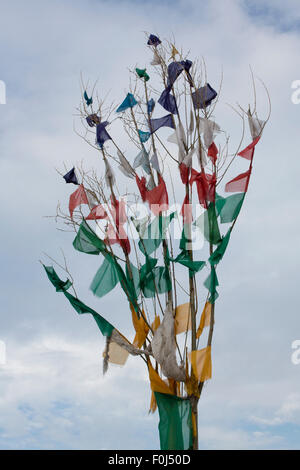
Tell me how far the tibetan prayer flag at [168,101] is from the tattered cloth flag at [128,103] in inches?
7.1

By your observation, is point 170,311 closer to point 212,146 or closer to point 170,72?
point 212,146

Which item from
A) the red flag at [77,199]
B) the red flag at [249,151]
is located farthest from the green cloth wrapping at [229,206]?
the red flag at [77,199]

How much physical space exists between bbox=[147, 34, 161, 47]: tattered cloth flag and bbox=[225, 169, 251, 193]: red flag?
3.45 ft

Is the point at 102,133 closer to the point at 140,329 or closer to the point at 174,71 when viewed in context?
the point at 174,71

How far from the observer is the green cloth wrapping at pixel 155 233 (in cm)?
379

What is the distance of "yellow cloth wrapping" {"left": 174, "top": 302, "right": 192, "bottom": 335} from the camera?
3672mm

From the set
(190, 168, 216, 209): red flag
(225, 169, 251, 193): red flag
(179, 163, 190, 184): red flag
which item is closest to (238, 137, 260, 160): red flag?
(225, 169, 251, 193): red flag

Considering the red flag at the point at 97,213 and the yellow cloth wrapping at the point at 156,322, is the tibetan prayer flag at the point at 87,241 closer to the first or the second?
the red flag at the point at 97,213

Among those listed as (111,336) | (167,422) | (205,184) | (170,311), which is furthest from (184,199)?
(167,422)

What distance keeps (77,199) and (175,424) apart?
1531 millimetres

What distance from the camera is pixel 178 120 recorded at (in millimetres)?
3982

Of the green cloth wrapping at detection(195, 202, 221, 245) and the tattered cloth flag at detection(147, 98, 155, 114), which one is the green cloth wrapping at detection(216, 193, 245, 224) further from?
the tattered cloth flag at detection(147, 98, 155, 114)

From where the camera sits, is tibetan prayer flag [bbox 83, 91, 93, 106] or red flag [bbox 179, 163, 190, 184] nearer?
red flag [bbox 179, 163, 190, 184]

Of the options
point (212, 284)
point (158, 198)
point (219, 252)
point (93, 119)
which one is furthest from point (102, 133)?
point (212, 284)
